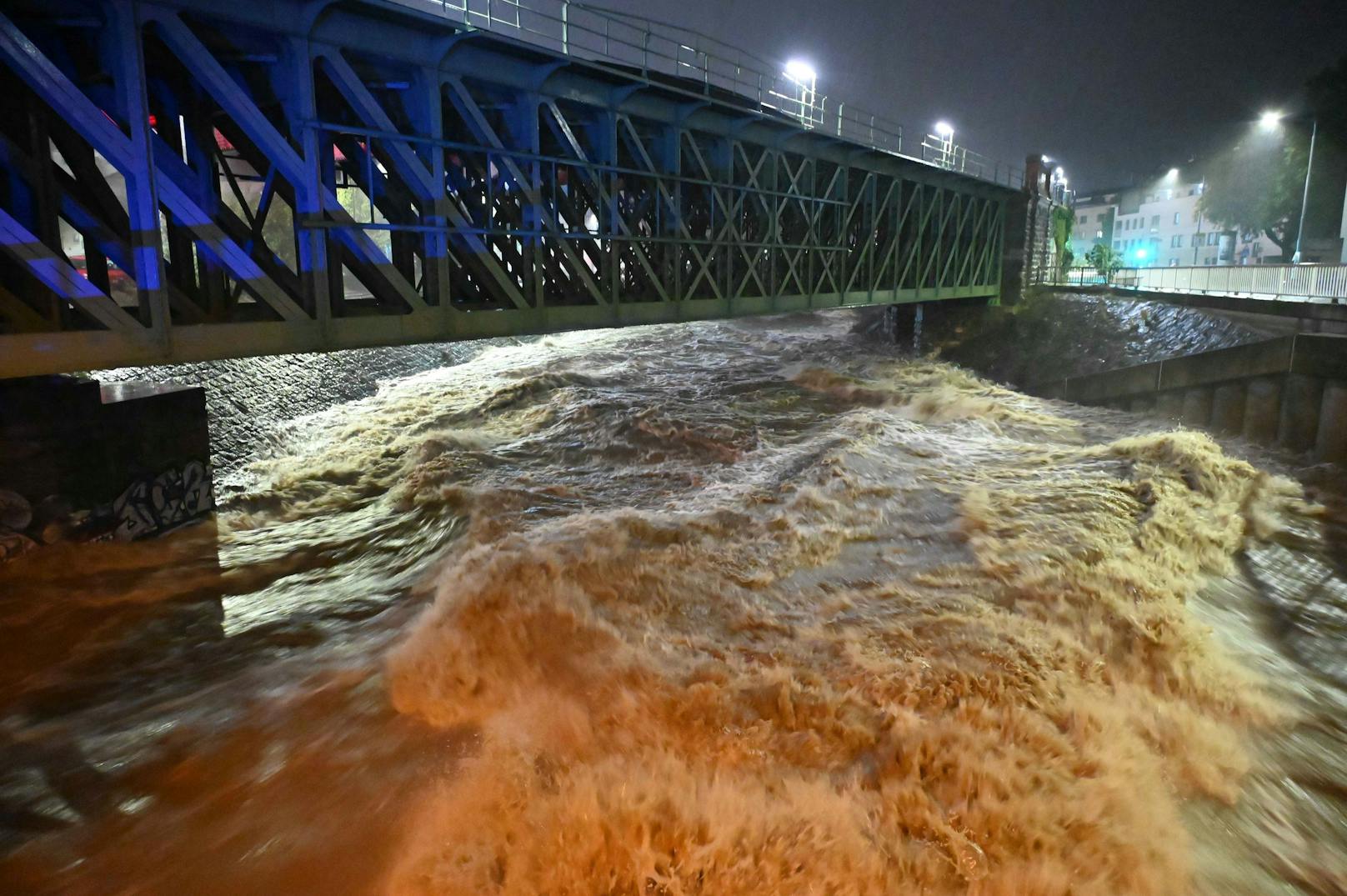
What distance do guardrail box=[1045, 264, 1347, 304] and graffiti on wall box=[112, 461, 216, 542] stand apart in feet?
81.9

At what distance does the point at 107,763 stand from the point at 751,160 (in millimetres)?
16919

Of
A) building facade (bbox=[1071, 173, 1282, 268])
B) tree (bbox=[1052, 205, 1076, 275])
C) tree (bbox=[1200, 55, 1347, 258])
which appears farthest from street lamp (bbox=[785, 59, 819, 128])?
building facade (bbox=[1071, 173, 1282, 268])

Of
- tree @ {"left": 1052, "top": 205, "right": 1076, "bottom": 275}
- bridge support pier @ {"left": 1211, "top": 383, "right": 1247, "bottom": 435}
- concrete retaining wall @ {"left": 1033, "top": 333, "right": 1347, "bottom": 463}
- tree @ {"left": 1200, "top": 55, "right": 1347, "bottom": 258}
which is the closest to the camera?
concrete retaining wall @ {"left": 1033, "top": 333, "right": 1347, "bottom": 463}

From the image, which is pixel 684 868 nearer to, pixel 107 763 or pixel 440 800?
pixel 440 800

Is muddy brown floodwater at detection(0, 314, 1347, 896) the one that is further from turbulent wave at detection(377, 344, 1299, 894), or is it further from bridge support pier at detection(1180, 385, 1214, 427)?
bridge support pier at detection(1180, 385, 1214, 427)

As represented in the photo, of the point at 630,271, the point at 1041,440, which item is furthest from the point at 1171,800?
the point at 630,271

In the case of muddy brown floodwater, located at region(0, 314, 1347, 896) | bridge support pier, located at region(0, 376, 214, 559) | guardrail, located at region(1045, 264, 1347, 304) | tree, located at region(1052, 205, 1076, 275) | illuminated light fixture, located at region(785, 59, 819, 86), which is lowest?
muddy brown floodwater, located at region(0, 314, 1347, 896)

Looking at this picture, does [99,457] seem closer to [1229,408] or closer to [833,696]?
[833,696]

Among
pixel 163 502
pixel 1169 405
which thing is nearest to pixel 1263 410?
pixel 1169 405

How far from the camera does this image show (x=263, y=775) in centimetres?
563

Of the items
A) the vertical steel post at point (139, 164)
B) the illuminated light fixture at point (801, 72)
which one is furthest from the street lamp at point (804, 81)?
the vertical steel post at point (139, 164)

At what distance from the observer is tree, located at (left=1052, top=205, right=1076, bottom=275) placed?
3491cm

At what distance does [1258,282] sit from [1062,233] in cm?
1398

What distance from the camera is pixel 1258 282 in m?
22.8
